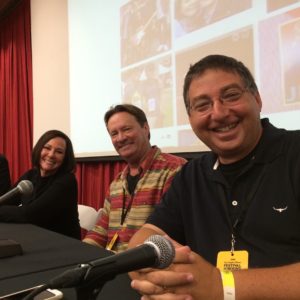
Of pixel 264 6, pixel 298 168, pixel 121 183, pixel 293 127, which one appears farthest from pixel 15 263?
pixel 264 6

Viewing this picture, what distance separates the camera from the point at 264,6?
6.40ft

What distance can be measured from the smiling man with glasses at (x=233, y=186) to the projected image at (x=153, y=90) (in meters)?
1.35

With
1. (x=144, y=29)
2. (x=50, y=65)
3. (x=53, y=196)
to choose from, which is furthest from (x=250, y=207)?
(x=50, y=65)

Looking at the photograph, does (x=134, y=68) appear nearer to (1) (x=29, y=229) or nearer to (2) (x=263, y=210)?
(1) (x=29, y=229)

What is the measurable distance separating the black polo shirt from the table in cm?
28

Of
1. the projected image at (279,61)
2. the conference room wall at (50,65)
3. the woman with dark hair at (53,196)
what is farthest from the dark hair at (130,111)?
the conference room wall at (50,65)

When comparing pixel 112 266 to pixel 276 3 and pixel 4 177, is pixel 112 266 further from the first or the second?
pixel 4 177

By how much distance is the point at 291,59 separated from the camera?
182 centimetres

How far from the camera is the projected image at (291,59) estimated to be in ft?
5.88

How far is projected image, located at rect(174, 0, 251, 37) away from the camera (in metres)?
2.10

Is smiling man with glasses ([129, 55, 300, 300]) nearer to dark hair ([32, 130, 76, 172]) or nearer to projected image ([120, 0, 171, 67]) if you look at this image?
dark hair ([32, 130, 76, 172])

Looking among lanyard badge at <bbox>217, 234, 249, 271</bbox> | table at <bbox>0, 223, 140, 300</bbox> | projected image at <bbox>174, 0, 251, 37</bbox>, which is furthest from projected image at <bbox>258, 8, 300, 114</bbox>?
table at <bbox>0, 223, 140, 300</bbox>

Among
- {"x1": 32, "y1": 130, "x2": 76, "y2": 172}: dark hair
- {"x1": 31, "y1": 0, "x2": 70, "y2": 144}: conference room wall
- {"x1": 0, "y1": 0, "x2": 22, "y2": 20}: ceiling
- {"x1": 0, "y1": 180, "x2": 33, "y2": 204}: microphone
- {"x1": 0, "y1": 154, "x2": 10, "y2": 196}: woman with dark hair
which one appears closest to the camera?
{"x1": 0, "y1": 180, "x2": 33, "y2": 204}: microphone

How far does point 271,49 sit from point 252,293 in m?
1.50
